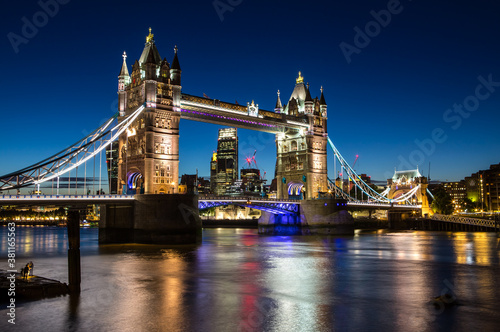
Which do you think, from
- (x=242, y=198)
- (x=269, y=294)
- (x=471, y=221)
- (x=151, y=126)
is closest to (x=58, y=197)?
(x=151, y=126)

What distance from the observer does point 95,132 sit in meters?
46.9

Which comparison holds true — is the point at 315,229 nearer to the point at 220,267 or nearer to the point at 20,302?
the point at 220,267

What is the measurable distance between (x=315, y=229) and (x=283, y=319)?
164 ft

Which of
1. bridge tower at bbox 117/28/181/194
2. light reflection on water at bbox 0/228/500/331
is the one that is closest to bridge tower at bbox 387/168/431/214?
bridge tower at bbox 117/28/181/194

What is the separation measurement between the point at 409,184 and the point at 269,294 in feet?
294

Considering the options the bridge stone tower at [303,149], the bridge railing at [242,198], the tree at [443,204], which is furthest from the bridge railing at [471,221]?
the bridge railing at [242,198]

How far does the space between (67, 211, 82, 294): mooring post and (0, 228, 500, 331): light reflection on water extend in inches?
26.8

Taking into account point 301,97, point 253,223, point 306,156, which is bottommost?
point 253,223

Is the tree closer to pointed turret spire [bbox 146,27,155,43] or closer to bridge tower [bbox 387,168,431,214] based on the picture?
bridge tower [bbox 387,168,431,214]

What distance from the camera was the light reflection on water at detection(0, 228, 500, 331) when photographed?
15172 mm

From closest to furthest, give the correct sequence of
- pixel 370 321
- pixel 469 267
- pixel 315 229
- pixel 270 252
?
pixel 370 321, pixel 469 267, pixel 270 252, pixel 315 229

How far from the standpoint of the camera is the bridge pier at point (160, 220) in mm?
43344

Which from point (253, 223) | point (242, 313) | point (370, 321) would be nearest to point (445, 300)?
point (370, 321)

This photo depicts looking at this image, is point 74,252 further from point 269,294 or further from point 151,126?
point 151,126
